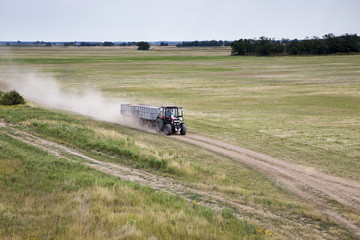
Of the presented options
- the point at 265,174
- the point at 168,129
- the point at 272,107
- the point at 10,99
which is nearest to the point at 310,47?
the point at 272,107

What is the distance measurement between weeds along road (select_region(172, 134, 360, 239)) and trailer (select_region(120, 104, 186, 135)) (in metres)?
5.16

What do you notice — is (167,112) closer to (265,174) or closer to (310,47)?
(265,174)

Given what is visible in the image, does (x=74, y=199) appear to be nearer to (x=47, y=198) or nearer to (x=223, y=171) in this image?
(x=47, y=198)

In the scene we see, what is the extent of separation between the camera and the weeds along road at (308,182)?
17734mm

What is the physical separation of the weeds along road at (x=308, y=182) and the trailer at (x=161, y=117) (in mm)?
5156

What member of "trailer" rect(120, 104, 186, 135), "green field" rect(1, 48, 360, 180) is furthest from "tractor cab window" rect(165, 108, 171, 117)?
"green field" rect(1, 48, 360, 180)

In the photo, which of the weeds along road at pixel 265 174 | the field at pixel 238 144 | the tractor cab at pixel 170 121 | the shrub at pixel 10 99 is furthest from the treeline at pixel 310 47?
the weeds along road at pixel 265 174

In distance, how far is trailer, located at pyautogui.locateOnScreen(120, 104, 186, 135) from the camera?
110ft

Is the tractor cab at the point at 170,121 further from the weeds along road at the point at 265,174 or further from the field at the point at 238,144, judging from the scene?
the weeds along road at the point at 265,174

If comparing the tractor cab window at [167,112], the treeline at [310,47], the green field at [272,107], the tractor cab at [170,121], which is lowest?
the green field at [272,107]

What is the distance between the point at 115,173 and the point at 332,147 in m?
16.9

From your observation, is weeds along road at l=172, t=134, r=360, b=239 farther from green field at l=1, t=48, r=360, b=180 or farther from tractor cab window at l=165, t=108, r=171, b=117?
tractor cab window at l=165, t=108, r=171, b=117

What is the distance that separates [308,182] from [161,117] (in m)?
16.2

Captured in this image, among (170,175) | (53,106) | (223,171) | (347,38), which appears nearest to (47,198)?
(170,175)
